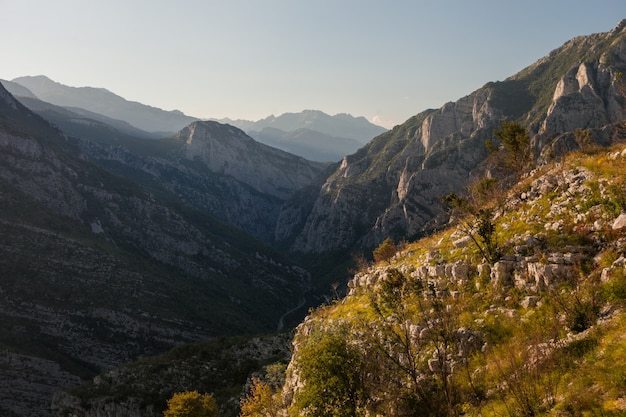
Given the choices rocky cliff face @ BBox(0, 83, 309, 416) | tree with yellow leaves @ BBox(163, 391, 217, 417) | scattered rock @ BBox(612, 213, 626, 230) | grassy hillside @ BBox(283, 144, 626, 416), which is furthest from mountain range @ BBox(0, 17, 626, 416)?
tree with yellow leaves @ BBox(163, 391, 217, 417)

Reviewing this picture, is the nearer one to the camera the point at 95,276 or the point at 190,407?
the point at 190,407

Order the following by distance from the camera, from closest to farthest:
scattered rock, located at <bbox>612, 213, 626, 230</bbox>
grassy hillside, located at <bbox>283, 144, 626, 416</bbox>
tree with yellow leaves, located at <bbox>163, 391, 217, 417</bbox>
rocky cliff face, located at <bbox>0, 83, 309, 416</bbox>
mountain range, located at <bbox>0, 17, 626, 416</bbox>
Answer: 1. grassy hillside, located at <bbox>283, 144, 626, 416</bbox>
2. scattered rock, located at <bbox>612, 213, 626, 230</bbox>
3. tree with yellow leaves, located at <bbox>163, 391, 217, 417</bbox>
4. mountain range, located at <bbox>0, 17, 626, 416</bbox>
5. rocky cliff face, located at <bbox>0, 83, 309, 416</bbox>

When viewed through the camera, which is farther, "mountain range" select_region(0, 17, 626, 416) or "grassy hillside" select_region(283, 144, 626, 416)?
"mountain range" select_region(0, 17, 626, 416)

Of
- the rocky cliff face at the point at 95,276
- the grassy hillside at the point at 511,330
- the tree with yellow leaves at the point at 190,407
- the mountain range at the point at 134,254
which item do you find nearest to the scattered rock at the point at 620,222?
the grassy hillside at the point at 511,330

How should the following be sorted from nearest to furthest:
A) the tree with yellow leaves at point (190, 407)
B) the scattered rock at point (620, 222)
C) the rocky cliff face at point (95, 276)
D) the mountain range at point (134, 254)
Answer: the scattered rock at point (620, 222) < the tree with yellow leaves at point (190, 407) < the mountain range at point (134, 254) < the rocky cliff face at point (95, 276)

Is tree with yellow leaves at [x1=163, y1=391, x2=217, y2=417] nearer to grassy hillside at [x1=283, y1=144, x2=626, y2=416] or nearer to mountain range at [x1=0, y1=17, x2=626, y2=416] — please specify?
grassy hillside at [x1=283, y1=144, x2=626, y2=416]

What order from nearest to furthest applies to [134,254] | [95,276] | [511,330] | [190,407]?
[511,330]
[190,407]
[95,276]
[134,254]

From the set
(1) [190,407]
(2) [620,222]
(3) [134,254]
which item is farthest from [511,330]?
(3) [134,254]

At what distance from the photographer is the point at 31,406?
64.4 metres

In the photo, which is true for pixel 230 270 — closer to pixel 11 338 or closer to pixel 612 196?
pixel 11 338

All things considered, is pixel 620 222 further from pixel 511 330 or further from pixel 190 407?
pixel 190 407

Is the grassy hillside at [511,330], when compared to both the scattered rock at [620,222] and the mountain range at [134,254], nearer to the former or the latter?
the scattered rock at [620,222]

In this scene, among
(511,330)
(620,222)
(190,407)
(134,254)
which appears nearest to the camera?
(511,330)

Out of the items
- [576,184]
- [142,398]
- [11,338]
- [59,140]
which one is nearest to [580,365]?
[576,184]
